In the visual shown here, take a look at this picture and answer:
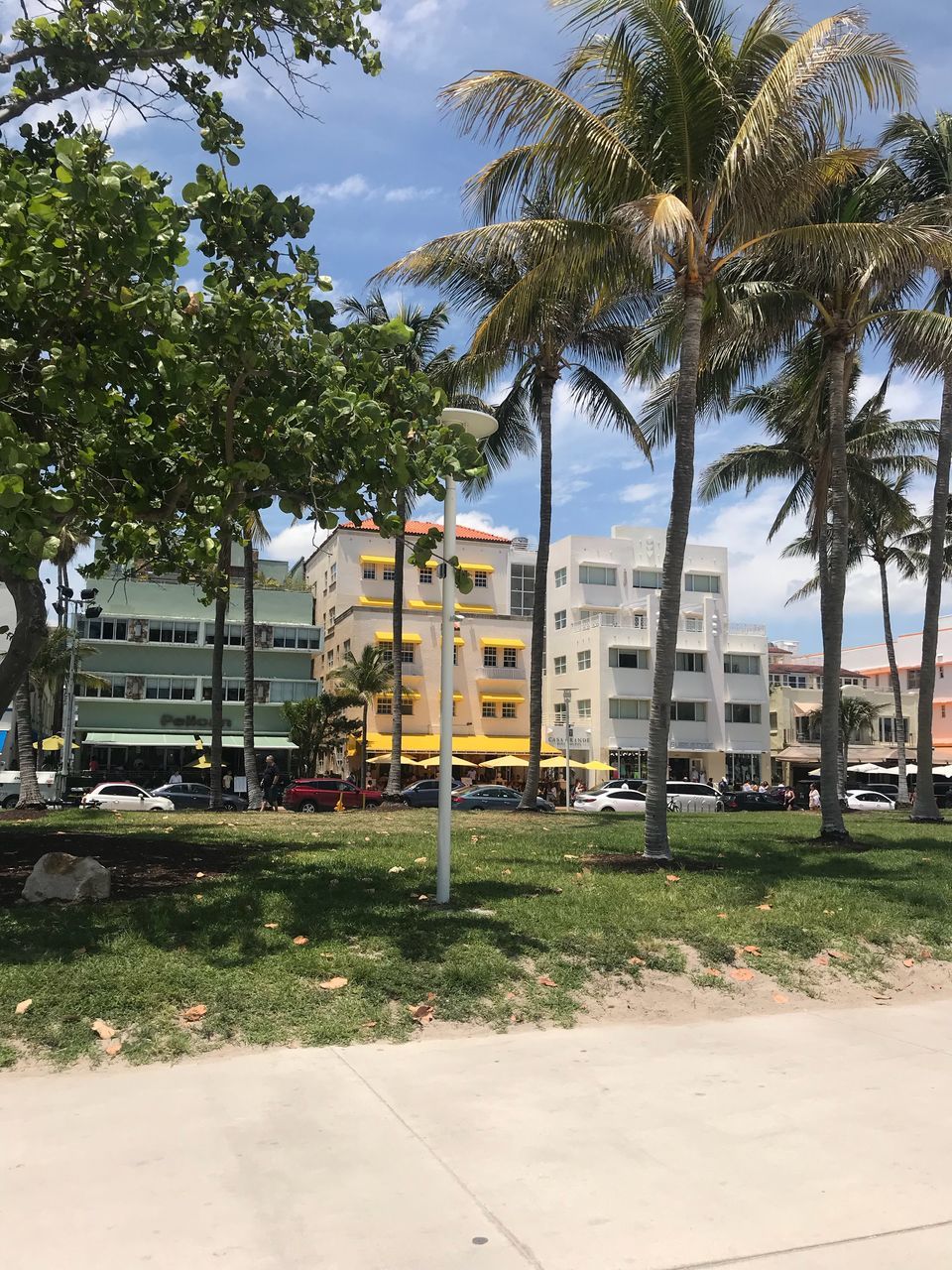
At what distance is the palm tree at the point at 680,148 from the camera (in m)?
12.1

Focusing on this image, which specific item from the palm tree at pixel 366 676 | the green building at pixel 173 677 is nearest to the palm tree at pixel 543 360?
the palm tree at pixel 366 676

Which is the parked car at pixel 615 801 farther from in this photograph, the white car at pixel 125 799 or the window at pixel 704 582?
the window at pixel 704 582

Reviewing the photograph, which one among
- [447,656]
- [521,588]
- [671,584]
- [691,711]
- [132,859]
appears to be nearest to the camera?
[447,656]

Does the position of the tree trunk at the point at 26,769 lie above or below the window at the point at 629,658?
below

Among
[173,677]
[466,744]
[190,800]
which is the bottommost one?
[190,800]

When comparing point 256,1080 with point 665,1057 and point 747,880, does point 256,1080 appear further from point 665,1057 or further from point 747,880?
point 747,880

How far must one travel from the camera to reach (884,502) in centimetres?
3359

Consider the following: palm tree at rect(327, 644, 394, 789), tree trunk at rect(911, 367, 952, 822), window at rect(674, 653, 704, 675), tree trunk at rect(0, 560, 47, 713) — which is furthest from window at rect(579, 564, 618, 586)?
tree trunk at rect(0, 560, 47, 713)

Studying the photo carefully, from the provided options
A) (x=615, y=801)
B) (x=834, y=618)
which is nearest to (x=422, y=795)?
(x=615, y=801)

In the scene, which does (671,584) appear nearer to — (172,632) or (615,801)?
(615,801)

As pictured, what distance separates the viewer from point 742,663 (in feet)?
201

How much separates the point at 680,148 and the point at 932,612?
48.1 feet

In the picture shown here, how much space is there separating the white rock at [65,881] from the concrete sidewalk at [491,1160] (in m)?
3.34

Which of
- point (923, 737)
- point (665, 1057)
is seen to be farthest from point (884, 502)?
point (665, 1057)
